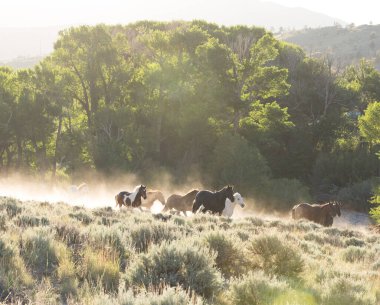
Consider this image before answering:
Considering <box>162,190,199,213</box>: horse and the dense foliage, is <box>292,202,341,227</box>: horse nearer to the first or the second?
<box>162,190,199,213</box>: horse

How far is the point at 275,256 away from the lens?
9.59m

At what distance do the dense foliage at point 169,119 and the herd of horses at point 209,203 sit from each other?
13727 mm

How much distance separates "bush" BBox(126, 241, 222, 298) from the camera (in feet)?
23.9

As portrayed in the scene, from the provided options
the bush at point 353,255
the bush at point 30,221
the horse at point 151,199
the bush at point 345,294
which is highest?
the bush at point 345,294

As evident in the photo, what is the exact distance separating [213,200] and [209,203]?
25 cm

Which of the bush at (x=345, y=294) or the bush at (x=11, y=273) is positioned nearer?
the bush at (x=11, y=273)

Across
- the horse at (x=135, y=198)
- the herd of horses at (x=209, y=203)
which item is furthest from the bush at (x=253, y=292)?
the horse at (x=135, y=198)

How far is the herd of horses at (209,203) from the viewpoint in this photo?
69.4ft

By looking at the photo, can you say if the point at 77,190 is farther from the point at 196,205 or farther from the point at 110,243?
the point at 110,243

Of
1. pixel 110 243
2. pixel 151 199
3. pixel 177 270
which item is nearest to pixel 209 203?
pixel 151 199

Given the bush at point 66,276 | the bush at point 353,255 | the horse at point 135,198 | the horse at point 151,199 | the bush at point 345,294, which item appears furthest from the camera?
the horse at point 151,199

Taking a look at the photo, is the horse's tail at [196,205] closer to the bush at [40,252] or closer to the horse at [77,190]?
the bush at [40,252]

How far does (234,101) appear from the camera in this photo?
4231cm

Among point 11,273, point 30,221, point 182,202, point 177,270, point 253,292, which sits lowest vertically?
point 182,202
